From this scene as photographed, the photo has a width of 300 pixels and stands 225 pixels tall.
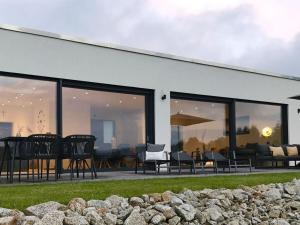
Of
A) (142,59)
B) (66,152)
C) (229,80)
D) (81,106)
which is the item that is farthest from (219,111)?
(66,152)

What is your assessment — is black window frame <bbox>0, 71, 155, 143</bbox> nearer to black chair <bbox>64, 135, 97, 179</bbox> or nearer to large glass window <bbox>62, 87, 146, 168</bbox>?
large glass window <bbox>62, 87, 146, 168</bbox>

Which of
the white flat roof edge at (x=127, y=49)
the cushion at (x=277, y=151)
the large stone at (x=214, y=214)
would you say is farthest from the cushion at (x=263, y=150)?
the large stone at (x=214, y=214)

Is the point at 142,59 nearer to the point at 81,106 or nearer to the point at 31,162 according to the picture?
the point at 81,106

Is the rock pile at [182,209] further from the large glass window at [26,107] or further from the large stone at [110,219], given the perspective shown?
the large glass window at [26,107]

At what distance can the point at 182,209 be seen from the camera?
450cm

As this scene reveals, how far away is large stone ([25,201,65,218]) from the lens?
12.3ft

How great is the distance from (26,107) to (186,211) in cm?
562

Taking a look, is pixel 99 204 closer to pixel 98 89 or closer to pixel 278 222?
pixel 278 222

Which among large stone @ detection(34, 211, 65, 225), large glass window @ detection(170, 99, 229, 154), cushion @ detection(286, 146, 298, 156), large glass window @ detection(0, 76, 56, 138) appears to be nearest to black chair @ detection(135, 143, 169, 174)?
large glass window @ detection(170, 99, 229, 154)

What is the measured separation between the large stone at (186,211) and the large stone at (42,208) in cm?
113

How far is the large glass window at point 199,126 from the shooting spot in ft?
38.7

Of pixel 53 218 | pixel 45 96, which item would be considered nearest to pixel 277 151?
pixel 45 96

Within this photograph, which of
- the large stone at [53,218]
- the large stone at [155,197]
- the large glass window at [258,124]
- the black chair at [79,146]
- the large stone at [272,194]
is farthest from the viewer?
the large glass window at [258,124]

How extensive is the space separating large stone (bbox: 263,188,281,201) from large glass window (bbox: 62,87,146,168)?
5.04 meters
